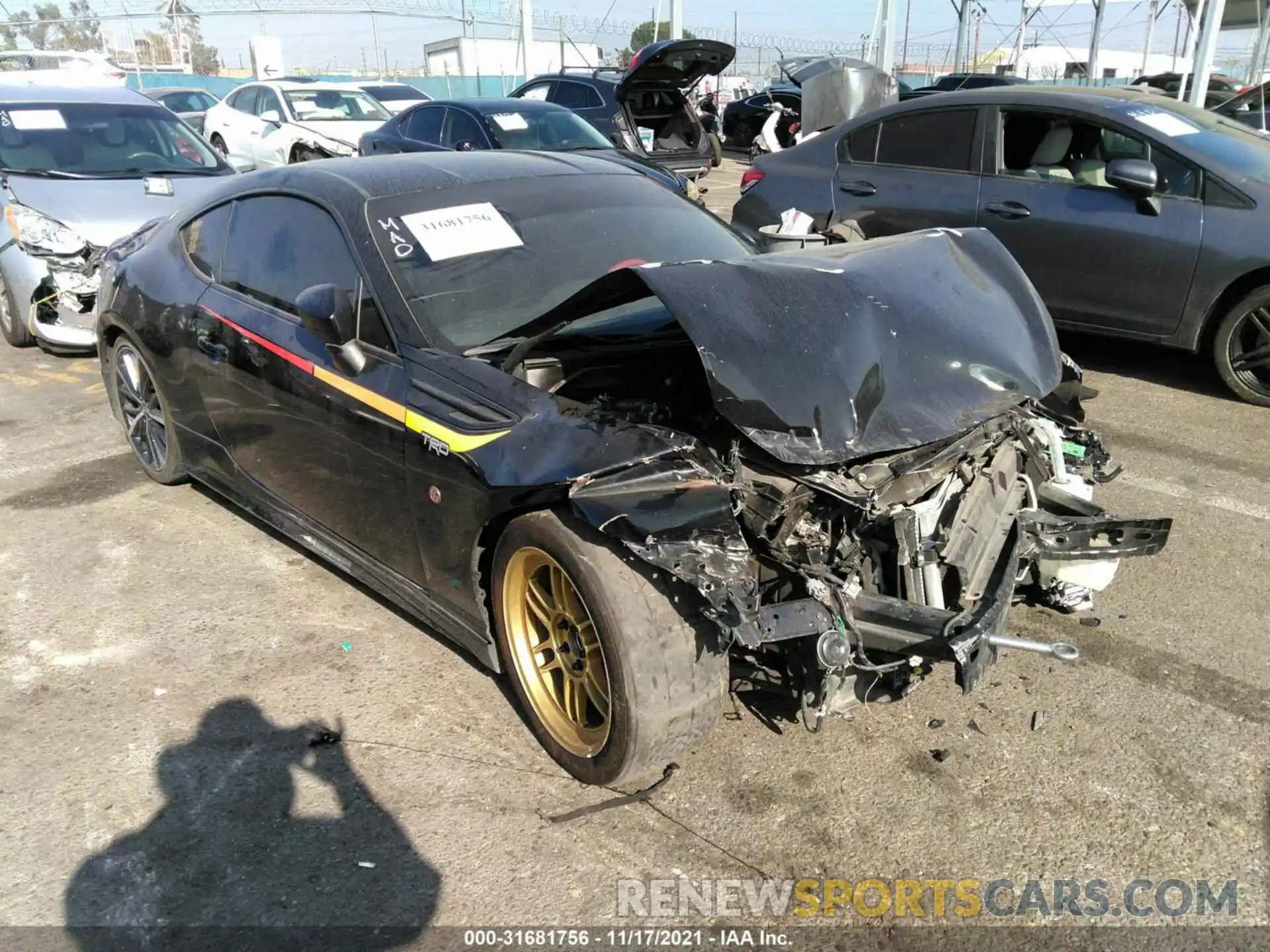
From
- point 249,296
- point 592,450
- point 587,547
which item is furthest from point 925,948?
point 249,296

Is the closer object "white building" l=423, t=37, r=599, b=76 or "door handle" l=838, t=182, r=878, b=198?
"door handle" l=838, t=182, r=878, b=198

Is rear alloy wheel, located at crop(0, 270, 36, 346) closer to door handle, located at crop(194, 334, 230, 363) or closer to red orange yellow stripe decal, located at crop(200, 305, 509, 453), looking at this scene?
door handle, located at crop(194, 334, 230, 363)

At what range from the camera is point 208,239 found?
419cm

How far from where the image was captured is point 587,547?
2.54 m

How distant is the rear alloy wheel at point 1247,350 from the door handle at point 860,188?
232cm

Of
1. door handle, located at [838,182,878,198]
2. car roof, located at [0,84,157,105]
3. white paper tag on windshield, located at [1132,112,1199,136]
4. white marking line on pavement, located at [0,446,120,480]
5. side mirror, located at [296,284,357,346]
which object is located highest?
white paper tag on windshield, located at [1132,112,1199,136]

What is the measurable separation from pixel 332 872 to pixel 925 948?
145 cm

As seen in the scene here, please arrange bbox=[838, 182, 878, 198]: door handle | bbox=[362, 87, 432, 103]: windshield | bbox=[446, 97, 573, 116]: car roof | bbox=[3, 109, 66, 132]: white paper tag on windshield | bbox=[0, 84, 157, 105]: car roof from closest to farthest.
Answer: bbox=[838, 182, 878, 198]: door handle < bbox=[3, 109, 66, 132]: white paper tag on windshield < bbox=[0, 84, 157, 105]: car roof < bbox=[446, 97, 573, 116]: car roof < bbox=[362, 87, 432, 103]: windshield

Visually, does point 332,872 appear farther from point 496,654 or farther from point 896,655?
point 896,655

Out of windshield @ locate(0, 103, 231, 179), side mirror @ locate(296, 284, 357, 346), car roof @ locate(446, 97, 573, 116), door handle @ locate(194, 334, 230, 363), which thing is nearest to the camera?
side mirror @ locate(296, 284, 357, 346)

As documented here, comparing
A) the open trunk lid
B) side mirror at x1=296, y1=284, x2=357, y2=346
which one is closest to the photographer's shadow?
side mirror at x1=296, y1=284, x2=357, y2=346

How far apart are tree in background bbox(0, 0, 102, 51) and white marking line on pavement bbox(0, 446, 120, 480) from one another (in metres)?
25.8

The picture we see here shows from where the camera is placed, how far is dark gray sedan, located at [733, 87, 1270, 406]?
17.8 ft

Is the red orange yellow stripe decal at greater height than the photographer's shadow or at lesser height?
greater
